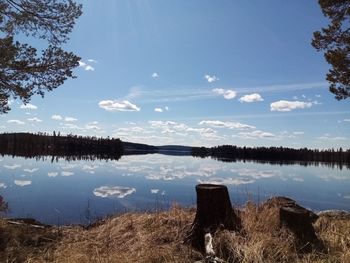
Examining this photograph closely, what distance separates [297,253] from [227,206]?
1602 mm

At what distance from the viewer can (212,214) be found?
7.95m

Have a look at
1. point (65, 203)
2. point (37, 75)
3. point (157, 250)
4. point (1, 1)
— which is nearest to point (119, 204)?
point (65, 203)

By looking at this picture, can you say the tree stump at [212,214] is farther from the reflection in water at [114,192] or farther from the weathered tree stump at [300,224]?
the reflection in water at [114,192]

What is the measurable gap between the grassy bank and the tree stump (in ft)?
0.87

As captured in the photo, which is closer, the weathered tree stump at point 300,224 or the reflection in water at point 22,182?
the weathered tree stump at point 300,224

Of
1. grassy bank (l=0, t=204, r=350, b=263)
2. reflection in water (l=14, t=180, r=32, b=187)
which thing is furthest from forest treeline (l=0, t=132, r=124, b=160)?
grassy bank (l=0, t=204, r=350, b=263)

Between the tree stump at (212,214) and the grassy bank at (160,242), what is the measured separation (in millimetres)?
266

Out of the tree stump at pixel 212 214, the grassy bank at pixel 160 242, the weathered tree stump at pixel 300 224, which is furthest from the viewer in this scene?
the tree stump at pixel 212 214

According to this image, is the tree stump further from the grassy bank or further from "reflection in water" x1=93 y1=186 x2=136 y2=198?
"reflection in water" x1=93 y1=186 x2=136 y2=198

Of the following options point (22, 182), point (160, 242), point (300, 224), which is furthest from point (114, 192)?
point (300, 224)

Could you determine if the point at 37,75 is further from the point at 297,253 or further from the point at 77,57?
the point at 297,253

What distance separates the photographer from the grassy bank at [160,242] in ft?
21.9

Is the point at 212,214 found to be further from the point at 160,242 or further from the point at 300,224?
the point at 300,224

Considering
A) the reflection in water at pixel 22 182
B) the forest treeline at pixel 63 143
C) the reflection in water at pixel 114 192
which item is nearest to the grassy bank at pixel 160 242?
the reflection in water at pixel 114 192
